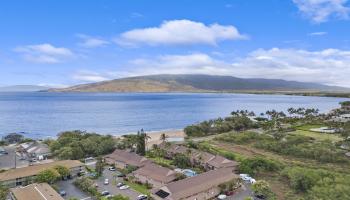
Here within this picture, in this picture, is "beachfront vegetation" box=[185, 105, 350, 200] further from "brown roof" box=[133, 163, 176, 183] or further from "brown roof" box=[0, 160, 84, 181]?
"brown roof" box=[0, 160, 84, 181]

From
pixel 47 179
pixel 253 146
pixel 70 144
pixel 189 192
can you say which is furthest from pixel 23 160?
pixel 253 146

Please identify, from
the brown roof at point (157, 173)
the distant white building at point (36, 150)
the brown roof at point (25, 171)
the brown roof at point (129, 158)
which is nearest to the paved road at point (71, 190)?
the brown roof at point (25, 171)

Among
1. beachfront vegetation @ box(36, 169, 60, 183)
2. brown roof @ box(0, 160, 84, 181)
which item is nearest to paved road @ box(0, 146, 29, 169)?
brown roof @ box(0, 160, 84, 181)

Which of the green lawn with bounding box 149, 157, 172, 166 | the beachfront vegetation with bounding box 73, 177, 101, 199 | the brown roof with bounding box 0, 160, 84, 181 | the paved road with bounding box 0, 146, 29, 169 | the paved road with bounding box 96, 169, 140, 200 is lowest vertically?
the paved road with bounding box 0, 146, 29, 169

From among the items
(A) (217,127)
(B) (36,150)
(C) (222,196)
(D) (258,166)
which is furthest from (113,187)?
(A) (217,127)

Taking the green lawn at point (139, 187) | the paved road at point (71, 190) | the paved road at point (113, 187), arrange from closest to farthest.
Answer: the paved road at point (71, 190) < the paved road at point (113, 187) < the green lawn at point (139, 187)

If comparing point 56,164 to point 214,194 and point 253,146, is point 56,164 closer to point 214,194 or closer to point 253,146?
point 214,194

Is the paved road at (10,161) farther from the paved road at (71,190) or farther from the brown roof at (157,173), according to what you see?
the brown roof at (157,173)
